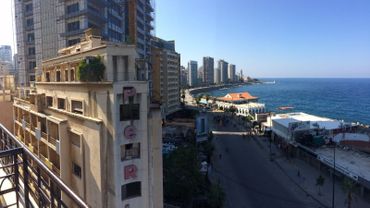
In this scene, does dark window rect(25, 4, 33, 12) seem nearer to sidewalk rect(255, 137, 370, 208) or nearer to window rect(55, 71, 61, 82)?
window rect(55, 71, 61, 82)

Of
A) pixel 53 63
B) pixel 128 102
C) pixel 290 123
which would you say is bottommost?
pixel 290 123

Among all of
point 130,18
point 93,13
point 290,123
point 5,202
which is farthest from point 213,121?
point 5,202

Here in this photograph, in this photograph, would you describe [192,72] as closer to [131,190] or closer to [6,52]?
[6,52]

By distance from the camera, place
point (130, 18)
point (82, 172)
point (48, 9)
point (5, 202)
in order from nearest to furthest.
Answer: point (5, 202) < point (82, 172) < point (48, 9) < point (130, 18)

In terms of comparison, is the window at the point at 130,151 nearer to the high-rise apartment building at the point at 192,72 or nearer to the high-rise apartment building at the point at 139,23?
the high-rise apartment building at the point at 139,23

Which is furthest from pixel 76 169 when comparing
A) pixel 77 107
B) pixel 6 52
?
pixel 6 52

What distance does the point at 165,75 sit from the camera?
67000mm

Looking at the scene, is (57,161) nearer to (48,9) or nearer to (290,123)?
(48,9)

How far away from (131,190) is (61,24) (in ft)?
95.0

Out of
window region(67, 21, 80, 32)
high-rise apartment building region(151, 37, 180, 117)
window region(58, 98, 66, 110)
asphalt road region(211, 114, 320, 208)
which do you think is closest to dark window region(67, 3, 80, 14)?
window region(67, 21, 80, 32)

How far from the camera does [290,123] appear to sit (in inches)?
1764

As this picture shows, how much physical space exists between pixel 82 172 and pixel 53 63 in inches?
337

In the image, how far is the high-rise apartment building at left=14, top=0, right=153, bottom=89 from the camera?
36500 millimetres

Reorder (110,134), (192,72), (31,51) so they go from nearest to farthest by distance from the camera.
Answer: (110,134) → (31,51) → (192,72)
